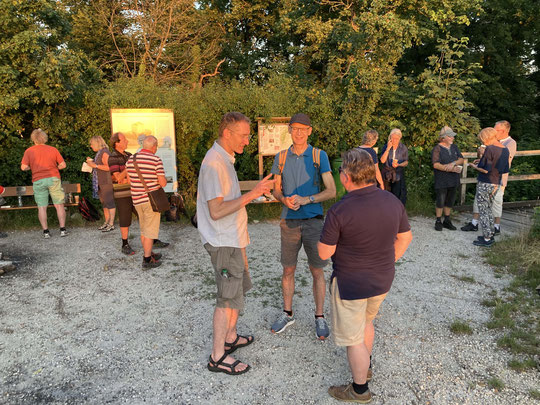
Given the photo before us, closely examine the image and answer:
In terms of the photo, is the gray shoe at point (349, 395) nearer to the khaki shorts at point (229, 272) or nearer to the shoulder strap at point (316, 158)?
the khaki shorts at point (229, 272)

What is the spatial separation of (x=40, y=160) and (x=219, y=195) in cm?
533

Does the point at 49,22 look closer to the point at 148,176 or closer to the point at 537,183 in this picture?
the point at 148,176

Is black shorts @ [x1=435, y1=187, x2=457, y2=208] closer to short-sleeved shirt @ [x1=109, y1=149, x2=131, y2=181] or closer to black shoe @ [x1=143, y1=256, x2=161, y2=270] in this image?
black shoe @ [x1=143, y1=256, x2=161, y2=270]

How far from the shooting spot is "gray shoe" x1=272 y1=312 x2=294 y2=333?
3.66m

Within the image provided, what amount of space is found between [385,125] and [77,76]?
717cm

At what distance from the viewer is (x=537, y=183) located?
9938 mm

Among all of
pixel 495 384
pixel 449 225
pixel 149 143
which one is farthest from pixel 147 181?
pixel 449 225

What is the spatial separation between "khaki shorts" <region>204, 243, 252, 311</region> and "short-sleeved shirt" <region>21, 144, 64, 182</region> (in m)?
5.11

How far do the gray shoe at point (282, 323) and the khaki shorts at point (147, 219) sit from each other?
238 cm

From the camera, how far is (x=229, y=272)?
2.88m

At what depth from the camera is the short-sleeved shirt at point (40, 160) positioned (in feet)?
21.4

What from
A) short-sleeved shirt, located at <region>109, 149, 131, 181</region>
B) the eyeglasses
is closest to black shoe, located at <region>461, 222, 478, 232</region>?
the eyeglasses

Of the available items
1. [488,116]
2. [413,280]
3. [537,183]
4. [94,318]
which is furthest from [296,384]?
[488,116]

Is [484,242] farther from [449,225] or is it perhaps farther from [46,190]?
[46,190]
